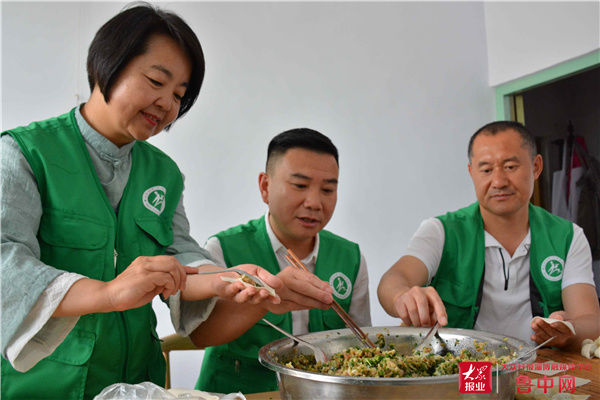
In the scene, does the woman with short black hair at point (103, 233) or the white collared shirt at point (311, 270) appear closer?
the woman with short black hair at point (103, 233)

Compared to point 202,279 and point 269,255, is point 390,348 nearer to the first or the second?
point 202,279

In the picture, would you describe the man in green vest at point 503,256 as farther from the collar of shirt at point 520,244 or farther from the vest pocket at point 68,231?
the vest pocket at point 68,231

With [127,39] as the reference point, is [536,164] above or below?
below

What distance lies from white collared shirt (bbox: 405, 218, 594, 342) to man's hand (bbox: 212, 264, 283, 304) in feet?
2.92

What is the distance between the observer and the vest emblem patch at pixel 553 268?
1866mm

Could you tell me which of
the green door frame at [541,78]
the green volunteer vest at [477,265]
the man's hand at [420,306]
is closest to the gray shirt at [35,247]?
the man's hand at [420,306]

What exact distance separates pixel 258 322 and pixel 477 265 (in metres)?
0.84

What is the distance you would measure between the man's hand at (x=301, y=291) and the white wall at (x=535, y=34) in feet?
8.50

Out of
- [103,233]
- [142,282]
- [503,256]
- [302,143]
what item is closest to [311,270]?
[302,143]

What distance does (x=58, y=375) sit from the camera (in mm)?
1094

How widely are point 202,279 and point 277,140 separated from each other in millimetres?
837

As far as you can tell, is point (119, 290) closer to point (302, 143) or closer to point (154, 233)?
point (154, 233)

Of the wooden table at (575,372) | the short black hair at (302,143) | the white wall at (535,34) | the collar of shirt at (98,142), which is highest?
the white wall at (535,34)

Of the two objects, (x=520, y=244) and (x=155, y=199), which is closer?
(x=155, y=199)
